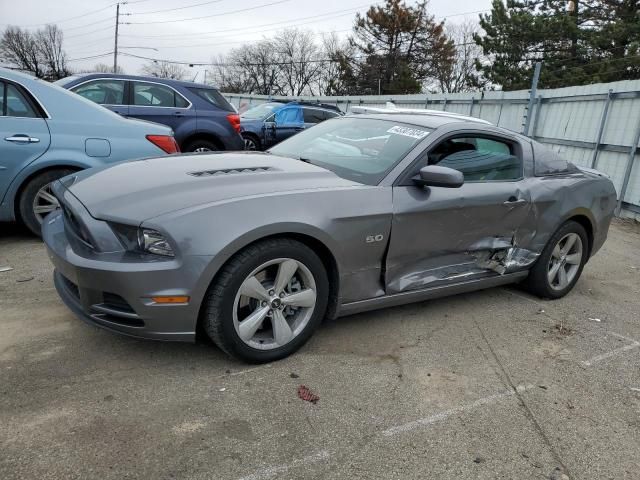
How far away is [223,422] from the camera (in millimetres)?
2438

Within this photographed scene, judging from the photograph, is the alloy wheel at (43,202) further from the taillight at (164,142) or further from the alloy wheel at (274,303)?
the alloy wheel at (274,303)

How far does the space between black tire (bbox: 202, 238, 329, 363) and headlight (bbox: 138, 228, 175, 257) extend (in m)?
0.30

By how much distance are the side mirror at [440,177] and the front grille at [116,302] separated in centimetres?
192

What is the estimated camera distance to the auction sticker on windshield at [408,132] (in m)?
3.63

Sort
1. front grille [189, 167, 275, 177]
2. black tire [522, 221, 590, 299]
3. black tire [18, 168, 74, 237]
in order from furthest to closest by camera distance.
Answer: black tire [18, 168, 74, 237] < black tire [522, 221, 590, 299] < front grille [189, 167, 275, 177]

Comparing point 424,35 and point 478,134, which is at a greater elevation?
point 424,35

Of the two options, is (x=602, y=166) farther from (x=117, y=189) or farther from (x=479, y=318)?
(x=117, y=189)

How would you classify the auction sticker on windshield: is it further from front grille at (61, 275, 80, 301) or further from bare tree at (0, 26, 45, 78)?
bare tree at (0, 26, 45, 78)

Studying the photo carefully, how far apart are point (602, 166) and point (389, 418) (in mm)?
8874

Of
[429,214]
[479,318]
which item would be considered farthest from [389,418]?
[479,318]

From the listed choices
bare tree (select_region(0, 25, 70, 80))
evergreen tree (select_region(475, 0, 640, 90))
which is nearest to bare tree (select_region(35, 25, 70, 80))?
bare tree (select_region(0, 25, 70, 80))

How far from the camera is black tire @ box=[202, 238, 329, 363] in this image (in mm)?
2674

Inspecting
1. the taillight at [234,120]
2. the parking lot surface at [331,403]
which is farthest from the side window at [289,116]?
the parking lot surface at [331,403]

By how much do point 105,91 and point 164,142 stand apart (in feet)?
10.2
